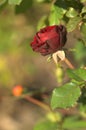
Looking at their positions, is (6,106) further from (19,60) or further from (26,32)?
(26,32)

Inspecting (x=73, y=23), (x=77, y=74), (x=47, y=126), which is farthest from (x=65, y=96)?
(x=47, y=126)

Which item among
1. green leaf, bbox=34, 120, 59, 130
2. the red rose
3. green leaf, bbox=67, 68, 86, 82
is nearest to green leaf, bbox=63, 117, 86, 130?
green leaf, bbox=34, 120, 59, 130

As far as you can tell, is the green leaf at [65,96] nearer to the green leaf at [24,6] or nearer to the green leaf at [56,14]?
the green leaf at [56,14]

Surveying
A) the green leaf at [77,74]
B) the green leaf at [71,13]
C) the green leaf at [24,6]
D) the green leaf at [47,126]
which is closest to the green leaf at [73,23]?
the green leaf at [71,13]

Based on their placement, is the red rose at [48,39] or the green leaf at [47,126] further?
the green leaf at [47,126]

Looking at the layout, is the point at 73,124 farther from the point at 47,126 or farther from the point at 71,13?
the point at 71,13
